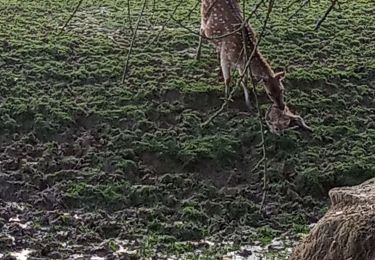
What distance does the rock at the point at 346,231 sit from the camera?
282 centimetres

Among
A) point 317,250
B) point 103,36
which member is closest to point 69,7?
point 103,36

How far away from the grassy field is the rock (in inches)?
39.3

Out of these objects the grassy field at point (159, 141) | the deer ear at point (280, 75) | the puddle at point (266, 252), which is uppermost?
the deer ear at point (280, 75)

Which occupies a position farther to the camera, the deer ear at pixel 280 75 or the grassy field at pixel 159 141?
the deer ear at pixel 280 75

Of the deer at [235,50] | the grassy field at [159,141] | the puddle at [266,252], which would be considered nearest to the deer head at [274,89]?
the deer at [235,50]

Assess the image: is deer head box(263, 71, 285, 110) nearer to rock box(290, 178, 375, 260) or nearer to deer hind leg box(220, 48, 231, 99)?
deer hind leg box(220, 48, 231, 99)

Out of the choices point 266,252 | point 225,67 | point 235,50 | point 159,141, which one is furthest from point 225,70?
point 266,252

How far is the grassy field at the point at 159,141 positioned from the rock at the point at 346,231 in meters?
1.00

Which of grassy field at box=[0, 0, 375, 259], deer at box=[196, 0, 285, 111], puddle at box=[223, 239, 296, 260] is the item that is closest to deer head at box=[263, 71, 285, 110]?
deer at box=[196, 0, 285, 111]

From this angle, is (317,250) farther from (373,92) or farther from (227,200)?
(373,92)

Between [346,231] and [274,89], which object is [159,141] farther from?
[346,231]

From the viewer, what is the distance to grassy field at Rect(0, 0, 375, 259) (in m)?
4.20

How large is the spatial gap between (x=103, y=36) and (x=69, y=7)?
910mm

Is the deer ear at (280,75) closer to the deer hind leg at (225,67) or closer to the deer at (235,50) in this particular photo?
the deer at (235,50)
